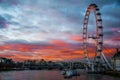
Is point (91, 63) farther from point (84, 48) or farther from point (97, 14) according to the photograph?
point (97, 14)

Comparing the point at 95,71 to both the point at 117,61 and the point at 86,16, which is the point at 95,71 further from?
the point at 86,16

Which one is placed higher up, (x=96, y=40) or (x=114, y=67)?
(x=96, y=40)

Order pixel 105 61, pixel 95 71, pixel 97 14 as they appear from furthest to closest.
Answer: pixel 95 71, pixel 105 61, pixel 97 14

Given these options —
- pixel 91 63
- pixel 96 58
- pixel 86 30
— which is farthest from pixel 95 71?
pixel 86 30

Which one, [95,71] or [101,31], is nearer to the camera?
[101,31]

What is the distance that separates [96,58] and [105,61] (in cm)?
346

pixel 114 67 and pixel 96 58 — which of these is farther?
pixel 114 67

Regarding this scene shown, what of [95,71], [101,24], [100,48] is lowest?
[95,71]

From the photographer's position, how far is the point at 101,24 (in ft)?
283

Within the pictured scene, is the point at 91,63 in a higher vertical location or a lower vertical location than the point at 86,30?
lower

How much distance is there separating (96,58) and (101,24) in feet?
33.8

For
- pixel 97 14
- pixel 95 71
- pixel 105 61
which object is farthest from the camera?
pixel 95 71

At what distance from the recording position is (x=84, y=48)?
9338cm

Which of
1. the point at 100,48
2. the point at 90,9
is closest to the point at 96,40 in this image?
the point at 100,48
